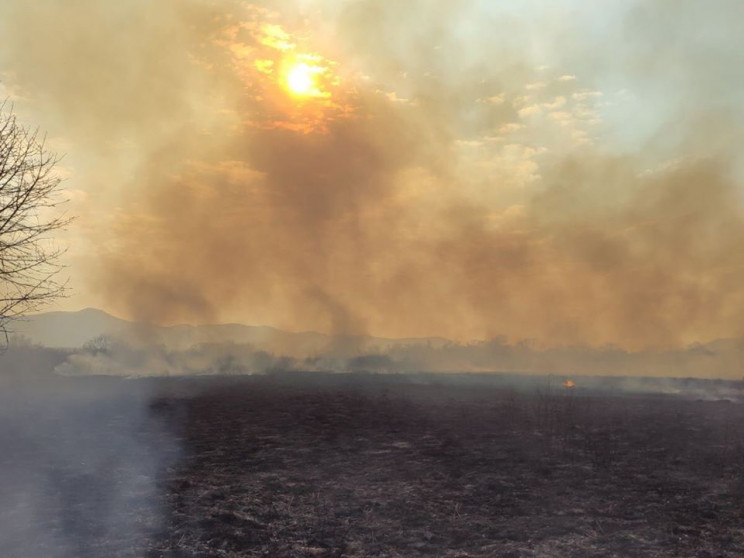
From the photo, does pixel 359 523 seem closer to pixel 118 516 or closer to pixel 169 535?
pixel 169 535

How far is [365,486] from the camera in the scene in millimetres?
24719

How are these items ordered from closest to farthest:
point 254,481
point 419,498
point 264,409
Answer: point 419,498, point 254,481, point 264,409

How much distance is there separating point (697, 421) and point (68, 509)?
1840 inches

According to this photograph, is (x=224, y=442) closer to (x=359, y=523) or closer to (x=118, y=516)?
(x=118, y=516)

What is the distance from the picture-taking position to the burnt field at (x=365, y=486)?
18359 mm

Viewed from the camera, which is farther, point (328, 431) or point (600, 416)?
point (600, 416)

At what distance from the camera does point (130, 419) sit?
43.1 meters

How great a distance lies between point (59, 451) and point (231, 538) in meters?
18.2

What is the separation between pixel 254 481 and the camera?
25.2 metres

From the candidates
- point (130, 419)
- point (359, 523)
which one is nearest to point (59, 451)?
point (130, 419)

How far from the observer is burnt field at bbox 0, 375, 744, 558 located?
18.4 m

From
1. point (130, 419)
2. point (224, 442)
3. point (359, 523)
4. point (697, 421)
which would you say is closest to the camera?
point (359, 523)

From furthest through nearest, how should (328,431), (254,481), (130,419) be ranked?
(130,419)
(328,431)
(254,481)

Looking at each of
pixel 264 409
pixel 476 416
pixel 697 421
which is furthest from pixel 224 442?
pixel 697 421
